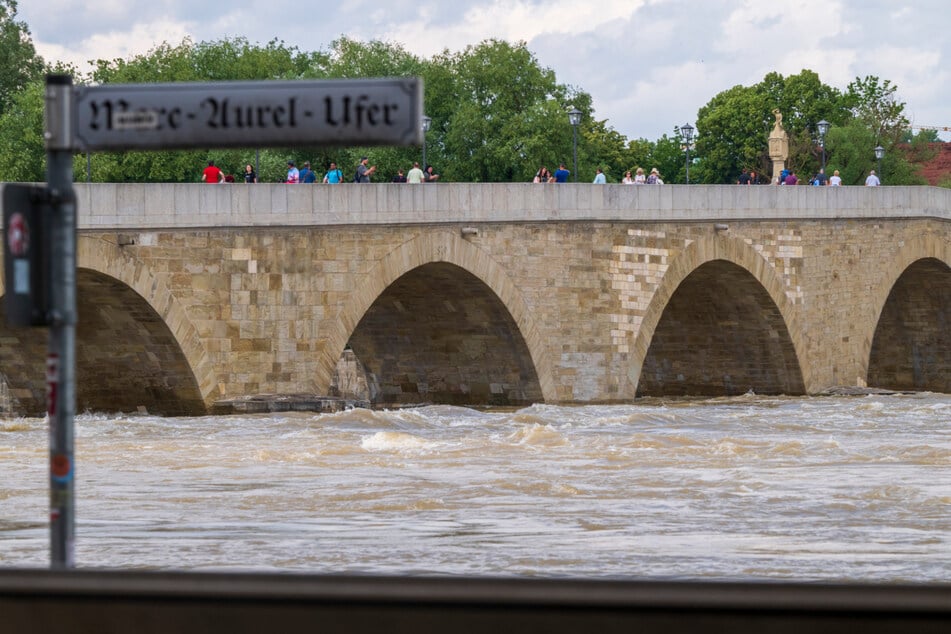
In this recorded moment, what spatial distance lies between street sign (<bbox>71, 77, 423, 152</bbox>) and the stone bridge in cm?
1539

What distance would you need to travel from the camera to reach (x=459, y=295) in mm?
23859

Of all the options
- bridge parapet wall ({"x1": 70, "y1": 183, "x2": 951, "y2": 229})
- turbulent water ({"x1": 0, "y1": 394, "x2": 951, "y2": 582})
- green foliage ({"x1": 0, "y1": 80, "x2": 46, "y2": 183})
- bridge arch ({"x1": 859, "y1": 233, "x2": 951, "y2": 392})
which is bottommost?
turbulent water ({"x1": 0, "y1": 394, "x2": 951, "y2": 582})

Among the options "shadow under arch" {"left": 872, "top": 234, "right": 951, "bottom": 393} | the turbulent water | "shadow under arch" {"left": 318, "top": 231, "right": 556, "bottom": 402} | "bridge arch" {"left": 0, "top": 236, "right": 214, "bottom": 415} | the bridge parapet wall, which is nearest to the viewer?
the turbulent water

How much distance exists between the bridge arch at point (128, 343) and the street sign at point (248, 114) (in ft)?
50.0

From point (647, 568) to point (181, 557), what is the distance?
266cm

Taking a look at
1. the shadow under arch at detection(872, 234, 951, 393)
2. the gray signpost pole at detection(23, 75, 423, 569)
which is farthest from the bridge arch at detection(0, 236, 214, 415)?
the shadow under arch at detection(872, 234, 951, 393)

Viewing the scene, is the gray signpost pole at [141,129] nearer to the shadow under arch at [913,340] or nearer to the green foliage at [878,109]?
the shadow under arch at [913,340]

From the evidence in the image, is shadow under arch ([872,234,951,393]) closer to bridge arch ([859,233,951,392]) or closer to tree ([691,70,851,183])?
bridge arch ([859,233,951,392])

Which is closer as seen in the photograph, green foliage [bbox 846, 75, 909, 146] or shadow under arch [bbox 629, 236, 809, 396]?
shadow under arch [bbox 629, 236, 809, 396]

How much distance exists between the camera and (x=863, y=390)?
27.5 meters

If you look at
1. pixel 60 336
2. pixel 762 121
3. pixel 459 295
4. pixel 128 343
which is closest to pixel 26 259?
pixel 60 336

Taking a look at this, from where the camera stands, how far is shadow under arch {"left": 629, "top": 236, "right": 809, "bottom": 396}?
84.6 ft

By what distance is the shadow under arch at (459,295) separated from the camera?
21.3 metres

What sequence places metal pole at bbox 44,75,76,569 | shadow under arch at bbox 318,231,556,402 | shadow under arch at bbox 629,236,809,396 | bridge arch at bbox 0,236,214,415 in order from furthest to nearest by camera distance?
shadow under arch at bbox 629,236,809,396 < shadow under arch at bbox 318,231,556,402 < bridge arch at bbox 0,236,214,415 < metal pole at bbox 44,75,76,569
